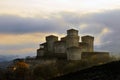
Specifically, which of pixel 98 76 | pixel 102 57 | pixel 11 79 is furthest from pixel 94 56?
pixel 98 76

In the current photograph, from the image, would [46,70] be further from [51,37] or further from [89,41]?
[51,37]

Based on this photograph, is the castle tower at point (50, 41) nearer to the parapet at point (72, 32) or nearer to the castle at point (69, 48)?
the castle at point (69, 48)

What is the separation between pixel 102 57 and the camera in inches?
3698

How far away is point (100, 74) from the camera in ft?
21.5

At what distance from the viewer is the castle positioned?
334 feet

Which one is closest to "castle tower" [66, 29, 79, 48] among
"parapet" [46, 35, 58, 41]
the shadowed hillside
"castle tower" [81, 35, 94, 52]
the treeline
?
"castle tower" [81, 35, 94, 52]

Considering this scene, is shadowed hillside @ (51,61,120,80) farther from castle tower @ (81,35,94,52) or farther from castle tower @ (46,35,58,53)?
castle tower @ (81,35,94,52)

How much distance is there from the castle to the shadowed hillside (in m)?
91.4

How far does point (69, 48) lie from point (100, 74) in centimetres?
9573

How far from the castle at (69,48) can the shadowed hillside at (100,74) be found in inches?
3597

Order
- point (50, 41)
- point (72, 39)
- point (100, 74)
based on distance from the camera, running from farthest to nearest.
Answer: point (50, 41) → point (72, 39) → point (100, 74)

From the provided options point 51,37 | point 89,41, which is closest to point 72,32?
point 89,41

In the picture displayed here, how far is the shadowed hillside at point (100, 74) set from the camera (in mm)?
6399

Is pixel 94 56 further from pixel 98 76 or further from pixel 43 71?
pixel 98 76
